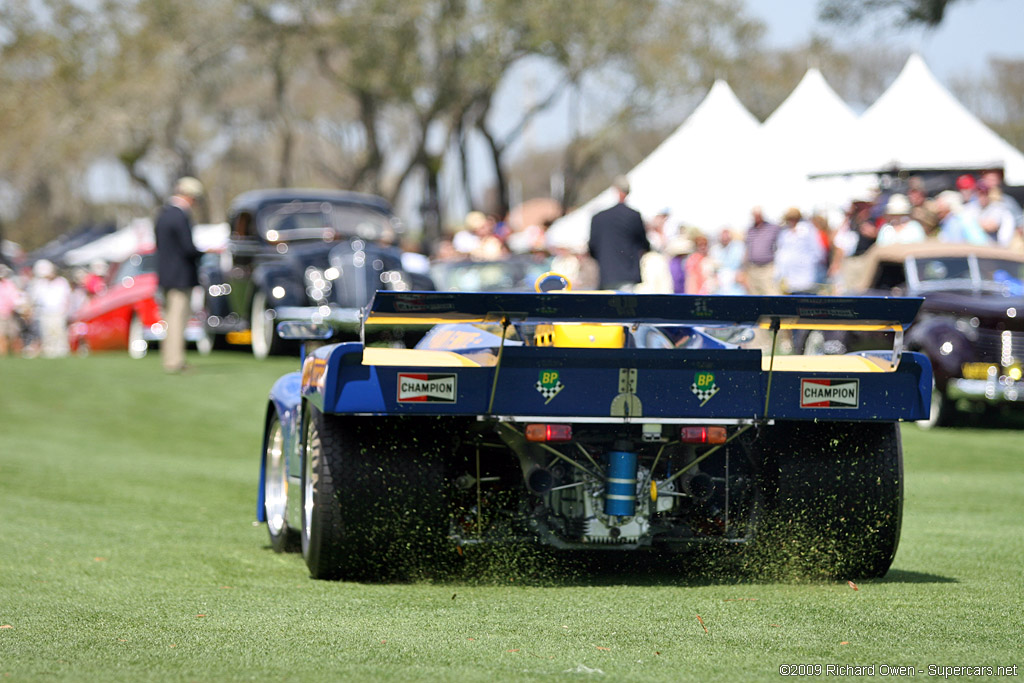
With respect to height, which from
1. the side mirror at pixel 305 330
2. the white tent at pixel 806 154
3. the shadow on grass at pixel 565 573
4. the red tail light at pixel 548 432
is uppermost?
the white tent at pixel 806 154

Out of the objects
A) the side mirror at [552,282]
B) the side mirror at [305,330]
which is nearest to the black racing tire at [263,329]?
the side mirror at [305,330]

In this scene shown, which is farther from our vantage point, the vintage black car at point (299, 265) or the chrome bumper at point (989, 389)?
the vintage black car at point (299, 265)

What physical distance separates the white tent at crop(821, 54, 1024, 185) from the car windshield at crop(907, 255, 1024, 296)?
6189 mm

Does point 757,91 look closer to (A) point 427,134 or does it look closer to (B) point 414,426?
(A) point 427,134

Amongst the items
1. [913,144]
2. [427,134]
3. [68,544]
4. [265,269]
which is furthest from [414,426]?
[427,134]

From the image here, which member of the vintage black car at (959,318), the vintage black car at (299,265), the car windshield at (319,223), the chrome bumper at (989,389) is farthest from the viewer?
the car windshield at (319,223)

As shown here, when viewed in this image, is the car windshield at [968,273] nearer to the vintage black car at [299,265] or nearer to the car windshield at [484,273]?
the car windshield at [484,273]

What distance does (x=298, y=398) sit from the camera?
635 centimetres

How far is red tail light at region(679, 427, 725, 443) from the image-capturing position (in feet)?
17.6

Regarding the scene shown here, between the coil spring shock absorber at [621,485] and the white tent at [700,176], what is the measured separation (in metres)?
16.8

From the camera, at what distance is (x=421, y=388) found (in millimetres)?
5109

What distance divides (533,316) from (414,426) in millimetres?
739

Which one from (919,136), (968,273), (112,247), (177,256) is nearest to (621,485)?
(968,273)

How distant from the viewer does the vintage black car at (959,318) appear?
1229cm
